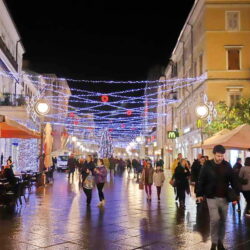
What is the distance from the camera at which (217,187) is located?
7465mm

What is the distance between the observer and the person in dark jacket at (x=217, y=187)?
7.46 m

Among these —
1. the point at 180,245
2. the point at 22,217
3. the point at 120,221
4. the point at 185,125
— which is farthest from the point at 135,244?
the point at 185,125

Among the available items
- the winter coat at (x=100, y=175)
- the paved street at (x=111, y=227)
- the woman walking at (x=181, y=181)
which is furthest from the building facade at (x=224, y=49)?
the paved street at (x=111, y=227)

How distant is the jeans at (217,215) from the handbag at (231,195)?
0.29 feet

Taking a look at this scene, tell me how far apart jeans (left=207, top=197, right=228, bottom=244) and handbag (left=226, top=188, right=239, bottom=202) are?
9cm

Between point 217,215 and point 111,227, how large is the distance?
3783 mm

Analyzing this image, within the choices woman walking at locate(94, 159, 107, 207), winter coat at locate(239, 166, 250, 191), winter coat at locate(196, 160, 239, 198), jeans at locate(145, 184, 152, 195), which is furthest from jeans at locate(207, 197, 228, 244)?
jeans at locate(145, 184, 152, 195)

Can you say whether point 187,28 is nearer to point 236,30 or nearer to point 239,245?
point 236,30

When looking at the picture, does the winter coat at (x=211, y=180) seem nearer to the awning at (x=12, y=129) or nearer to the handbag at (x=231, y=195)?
the handbag at (x=231, y=195)

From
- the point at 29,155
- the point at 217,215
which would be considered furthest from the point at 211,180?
the point at 29,155

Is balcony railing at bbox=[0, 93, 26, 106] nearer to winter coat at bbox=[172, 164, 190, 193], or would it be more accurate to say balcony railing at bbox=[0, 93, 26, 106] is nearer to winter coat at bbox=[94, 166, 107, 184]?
winter coat at bbox=[94, 166, 107, 184]

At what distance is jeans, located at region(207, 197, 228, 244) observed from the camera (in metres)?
7.48

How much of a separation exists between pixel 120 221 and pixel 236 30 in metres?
29.1

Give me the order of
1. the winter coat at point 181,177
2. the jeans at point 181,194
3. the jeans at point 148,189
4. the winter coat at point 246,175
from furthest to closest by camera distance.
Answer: the jeans at point 148,189 < the winter coat at point 181,177 < the jeans at point 181,194 < the winter coat at point 246,175
